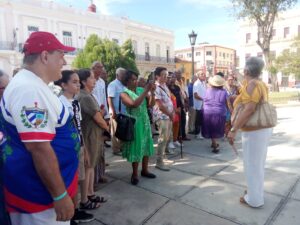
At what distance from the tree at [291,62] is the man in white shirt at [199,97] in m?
13.5

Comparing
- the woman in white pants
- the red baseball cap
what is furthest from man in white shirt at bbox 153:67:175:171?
the red baseball cap

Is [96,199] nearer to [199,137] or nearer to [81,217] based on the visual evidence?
[81,217]

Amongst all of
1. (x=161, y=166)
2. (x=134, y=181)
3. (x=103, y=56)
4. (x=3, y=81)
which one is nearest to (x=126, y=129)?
(x=134, y=181)

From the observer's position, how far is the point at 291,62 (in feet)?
57.5

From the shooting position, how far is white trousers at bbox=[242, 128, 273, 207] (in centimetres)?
292

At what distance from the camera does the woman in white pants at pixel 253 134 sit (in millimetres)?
2852

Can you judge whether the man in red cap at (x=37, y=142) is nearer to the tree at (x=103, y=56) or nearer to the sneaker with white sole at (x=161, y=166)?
the sneaker with white sole at (x=161, y=166)

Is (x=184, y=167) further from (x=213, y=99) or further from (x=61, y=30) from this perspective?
(x=61, y=30)

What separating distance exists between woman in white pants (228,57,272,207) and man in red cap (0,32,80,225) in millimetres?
2028

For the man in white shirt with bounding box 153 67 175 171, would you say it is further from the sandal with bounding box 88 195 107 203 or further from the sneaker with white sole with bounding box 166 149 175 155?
the sandal with bounding box 88 195 107 203

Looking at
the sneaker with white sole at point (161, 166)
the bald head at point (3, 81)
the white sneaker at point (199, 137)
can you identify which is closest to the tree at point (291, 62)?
the white sneaker at point (199, 137)

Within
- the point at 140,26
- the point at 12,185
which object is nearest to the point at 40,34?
the point at 12,185

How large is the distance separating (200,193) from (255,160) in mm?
910

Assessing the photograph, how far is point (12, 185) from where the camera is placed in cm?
152
